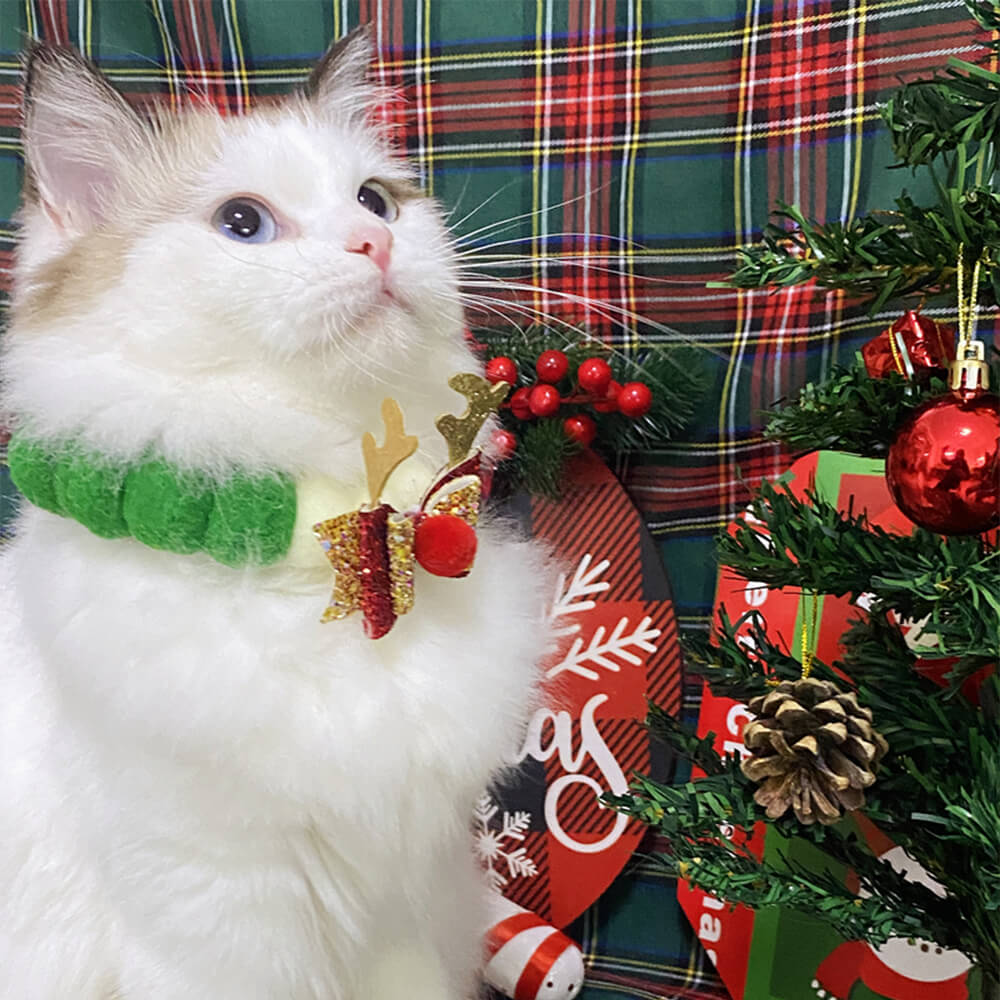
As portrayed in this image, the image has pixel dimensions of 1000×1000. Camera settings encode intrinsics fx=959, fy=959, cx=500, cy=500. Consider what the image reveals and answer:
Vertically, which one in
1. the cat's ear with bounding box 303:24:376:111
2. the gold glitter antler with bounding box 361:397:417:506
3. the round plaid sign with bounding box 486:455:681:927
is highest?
the cat's ear with bounding box 303:24:376:111

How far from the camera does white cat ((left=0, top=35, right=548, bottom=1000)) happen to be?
2.04 feet

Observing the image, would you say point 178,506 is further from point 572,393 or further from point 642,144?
point 642,144

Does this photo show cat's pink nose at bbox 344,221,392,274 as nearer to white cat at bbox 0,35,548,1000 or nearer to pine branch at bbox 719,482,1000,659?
white cat at bbox 0,35,548,1000

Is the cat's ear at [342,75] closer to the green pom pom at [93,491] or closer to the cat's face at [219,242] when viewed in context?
the cat's face at [219,242]

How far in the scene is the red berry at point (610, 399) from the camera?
3.39ft

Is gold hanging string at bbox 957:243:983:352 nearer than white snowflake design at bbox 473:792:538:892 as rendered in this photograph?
Yes

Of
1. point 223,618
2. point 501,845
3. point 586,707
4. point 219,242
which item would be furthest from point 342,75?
point 501,845

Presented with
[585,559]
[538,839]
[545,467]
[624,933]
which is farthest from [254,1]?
[624,933]

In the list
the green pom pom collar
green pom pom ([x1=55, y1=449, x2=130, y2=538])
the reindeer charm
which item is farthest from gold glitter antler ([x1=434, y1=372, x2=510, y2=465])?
green pom pom ([x1=55, y1=449, x2=130, y2=538])

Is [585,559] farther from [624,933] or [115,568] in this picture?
[115,568]

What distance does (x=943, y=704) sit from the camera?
26.7 inches

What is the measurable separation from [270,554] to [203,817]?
0.18 metres

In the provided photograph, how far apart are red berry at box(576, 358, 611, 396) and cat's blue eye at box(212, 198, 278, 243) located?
0.43 meters

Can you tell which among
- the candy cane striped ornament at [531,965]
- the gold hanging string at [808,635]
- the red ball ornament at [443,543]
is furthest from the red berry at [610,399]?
the candy cane striped ornament at [531,965]
